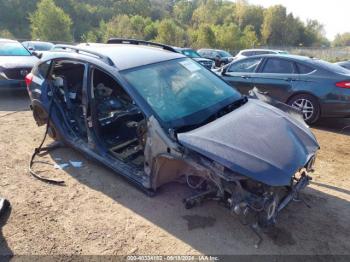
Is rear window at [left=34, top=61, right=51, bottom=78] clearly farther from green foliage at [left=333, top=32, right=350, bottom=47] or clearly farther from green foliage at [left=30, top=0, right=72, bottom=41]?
green foliage at [left=333, top=32, right=350, bottom=47]

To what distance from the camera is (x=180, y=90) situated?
3.81 m

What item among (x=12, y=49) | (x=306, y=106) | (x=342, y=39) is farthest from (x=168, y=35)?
(x=342, y=39)

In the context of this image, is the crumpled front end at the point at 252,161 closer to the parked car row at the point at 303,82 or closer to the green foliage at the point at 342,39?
the parked car row at the point at 303,82

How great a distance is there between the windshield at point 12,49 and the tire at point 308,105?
7.87 meters

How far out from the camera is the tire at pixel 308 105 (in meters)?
6.51

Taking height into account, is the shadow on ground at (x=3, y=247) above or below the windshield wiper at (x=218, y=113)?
below

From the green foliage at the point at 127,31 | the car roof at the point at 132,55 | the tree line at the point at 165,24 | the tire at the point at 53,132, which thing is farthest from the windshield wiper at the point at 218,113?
the green foliage at the point at 127,31

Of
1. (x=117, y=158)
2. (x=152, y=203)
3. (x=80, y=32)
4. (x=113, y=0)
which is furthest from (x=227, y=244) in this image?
(x=113, y=0)

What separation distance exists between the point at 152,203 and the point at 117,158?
0.78 metres

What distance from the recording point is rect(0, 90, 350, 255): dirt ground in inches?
116

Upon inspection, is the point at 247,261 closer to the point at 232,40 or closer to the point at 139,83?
the point at 139,83

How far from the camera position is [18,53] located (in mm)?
9438

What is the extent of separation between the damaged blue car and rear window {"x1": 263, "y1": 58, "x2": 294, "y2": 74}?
9.86 ft

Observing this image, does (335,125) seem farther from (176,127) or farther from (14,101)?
(14,101)
